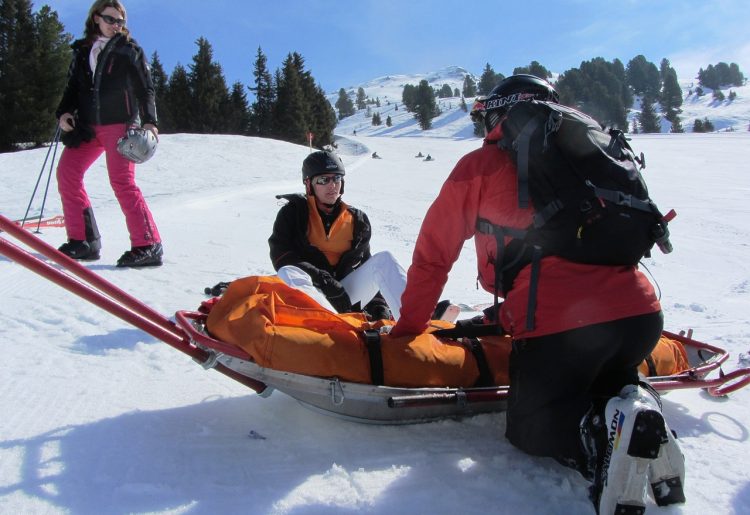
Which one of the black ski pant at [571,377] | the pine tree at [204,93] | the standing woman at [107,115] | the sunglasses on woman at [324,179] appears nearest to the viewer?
the black ski pant at [571,377]

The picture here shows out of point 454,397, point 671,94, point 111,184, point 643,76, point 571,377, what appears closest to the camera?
point 571,377

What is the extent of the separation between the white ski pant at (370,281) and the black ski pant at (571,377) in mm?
1102

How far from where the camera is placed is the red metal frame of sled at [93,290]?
171 centimetres

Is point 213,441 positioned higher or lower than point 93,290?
lower

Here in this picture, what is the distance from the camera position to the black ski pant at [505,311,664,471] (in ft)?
6.28

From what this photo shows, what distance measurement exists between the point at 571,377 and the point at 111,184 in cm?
381

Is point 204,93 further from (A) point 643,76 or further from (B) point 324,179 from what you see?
(A) point 643,76

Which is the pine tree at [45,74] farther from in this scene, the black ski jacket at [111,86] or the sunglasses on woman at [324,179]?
the sunglasses on woman at [324,179]

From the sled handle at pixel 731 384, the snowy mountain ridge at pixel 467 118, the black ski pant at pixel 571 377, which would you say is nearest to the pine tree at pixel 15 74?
the black ski pant at pixel 571 377

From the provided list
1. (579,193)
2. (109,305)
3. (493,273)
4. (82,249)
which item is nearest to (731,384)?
(493,273)

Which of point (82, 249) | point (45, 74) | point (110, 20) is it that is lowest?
point (82, 249)

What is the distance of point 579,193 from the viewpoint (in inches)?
74.0

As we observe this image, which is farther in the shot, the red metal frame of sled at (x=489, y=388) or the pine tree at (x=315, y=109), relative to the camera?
the pine tree at (x=315, y=109)

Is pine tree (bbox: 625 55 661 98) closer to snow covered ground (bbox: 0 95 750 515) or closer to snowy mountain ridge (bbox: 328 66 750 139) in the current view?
snowy mountain ridge (bbox: 328 66 750 139)
